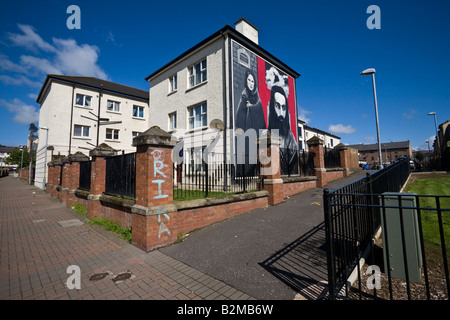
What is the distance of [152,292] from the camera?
3.23 metres

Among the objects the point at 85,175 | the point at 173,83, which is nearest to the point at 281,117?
the point at 173,83

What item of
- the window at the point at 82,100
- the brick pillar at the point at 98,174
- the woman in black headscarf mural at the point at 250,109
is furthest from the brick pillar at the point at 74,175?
the window at the point at 82,100

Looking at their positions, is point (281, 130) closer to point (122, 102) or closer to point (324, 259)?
point (324, 259)

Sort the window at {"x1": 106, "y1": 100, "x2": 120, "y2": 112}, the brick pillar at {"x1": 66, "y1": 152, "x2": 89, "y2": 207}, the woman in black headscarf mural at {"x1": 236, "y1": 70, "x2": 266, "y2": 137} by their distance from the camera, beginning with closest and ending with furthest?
the brick pillar at {"x1": 66, "y1": 152, "x2": 89, "y2": 207} → the woman in black headscarf mural at {"x1": 236, "y1": 70, "x2": 266, "y2": 137} → the window at {"x1": 106, "y1": 100, "x2": 120, "y2": 112}

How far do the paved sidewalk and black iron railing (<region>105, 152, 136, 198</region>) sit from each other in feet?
4.36

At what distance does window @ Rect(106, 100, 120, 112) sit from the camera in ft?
78.0

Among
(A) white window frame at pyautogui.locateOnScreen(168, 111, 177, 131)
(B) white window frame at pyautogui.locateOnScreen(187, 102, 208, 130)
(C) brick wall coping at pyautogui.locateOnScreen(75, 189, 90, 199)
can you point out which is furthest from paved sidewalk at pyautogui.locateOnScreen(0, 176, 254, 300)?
(A) white window frame at pyautogui.locateOnScreen(168, 111, 177, 131)

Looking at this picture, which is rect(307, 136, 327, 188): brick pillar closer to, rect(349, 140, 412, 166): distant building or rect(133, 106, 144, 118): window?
rect(133, 106, 144, 118): window

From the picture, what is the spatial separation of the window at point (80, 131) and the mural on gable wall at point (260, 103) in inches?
713

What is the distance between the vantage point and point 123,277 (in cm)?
371

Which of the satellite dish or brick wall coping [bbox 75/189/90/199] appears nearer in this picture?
brick wall coping [bbox 75/189/90/199]
